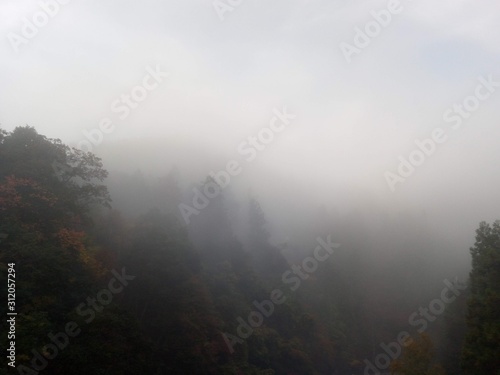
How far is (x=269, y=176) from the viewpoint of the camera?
105 m

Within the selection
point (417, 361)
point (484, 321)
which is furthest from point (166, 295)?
point (484, 321)

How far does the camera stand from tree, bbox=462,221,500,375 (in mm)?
24406

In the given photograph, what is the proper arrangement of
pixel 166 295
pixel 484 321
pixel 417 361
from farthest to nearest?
pixel 166 295 < pixel 417 361 < pixel 484 321

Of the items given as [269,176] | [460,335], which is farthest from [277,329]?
[269,176]

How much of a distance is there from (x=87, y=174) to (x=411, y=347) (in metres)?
28.8

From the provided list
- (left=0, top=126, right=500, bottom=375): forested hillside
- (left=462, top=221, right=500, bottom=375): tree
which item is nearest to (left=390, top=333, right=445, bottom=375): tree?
(left=0, top=126, right=500, bottom=375): forested hillside

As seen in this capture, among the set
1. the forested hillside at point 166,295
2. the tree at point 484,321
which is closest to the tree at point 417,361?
the forested hillside at point 166,295

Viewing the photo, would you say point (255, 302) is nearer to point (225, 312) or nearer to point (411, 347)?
point (225, 312)

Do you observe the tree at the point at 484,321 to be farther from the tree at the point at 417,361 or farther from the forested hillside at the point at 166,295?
the tree at the point at 417,361

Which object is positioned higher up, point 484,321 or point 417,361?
point 484,321

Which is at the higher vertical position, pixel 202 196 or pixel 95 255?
pixel 202 196

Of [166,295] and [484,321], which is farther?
[166,295]

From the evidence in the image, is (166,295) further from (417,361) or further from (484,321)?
(484,321)

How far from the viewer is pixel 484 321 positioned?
84.6 ft
